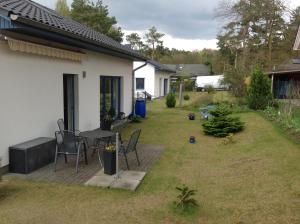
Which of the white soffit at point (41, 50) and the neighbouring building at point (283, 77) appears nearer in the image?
the white soffit at point (41, 50)

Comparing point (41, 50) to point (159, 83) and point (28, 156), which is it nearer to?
point (28, 156)

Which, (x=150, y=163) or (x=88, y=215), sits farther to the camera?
(x=150, y=163)

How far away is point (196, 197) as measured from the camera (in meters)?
5.42

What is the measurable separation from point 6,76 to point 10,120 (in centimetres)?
93

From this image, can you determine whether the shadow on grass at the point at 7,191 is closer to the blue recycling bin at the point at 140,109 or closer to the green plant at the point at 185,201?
the green plant at the point at 185,201

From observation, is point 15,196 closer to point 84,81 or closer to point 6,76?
point 6,76

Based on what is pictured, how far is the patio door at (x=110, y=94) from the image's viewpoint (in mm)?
12234

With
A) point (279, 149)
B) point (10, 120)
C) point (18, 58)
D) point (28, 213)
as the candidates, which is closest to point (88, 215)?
point (28, 213)

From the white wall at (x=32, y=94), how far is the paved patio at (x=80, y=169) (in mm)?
783

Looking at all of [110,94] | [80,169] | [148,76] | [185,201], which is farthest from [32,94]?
[148,76]

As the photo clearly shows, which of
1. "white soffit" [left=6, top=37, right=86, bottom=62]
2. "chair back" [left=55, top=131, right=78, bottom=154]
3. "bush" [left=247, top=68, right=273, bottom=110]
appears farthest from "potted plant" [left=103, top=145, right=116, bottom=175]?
"bush" [left=247, top=68, right=273, bottom=110]

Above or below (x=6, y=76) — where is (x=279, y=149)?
below

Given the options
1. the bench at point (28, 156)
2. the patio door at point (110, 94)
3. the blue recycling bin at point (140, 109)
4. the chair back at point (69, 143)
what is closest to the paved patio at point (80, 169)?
the bench at point (28, 156)

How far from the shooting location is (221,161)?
794cm
